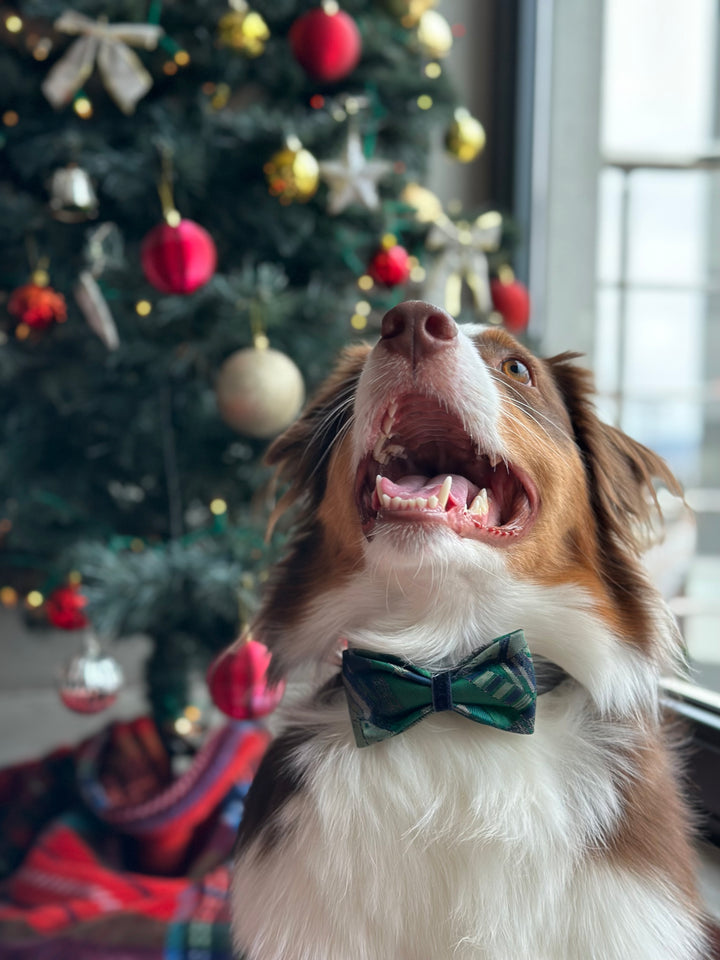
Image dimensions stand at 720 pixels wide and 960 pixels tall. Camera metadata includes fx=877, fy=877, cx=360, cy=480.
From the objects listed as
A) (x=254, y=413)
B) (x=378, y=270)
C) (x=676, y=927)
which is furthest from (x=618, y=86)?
(x=676, y=927)

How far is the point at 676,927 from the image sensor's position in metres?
0.72

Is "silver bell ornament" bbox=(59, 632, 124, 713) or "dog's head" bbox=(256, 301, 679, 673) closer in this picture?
"dog's head" bbox=(256, 301, 679, 673)

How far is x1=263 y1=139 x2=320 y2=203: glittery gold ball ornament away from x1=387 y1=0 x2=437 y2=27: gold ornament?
0.54 meters

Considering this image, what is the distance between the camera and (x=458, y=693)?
752mm

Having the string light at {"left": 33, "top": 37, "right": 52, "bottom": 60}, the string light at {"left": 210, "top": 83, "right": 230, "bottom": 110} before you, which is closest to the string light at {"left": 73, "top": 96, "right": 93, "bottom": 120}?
the string light at {"left": 33, "top": 37, "right": 52, "bottom": 60}

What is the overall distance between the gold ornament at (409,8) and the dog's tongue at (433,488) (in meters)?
1.66

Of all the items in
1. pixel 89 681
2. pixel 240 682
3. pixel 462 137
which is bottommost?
pixel 89 681

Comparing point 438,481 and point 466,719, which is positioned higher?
point 438,481

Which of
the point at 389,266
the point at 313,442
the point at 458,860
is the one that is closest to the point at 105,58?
the point at 389,266

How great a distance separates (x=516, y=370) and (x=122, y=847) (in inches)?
65.4

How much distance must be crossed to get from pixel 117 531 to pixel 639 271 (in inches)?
60.4

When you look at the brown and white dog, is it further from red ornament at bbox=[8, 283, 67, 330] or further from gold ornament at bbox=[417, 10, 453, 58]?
gold ornament at bbox=[417, 10, 453, 58]

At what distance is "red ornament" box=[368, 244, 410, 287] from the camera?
6.37 feet

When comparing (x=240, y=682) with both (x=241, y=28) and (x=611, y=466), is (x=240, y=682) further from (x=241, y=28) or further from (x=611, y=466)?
(x=241, y=28)
